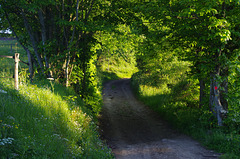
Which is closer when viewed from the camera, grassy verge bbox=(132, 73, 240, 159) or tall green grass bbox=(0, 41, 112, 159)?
tall green grass bbox=(0, 41, 112, 159)

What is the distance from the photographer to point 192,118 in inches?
436

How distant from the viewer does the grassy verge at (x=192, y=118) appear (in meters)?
7.78

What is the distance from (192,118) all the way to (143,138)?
307 centimetres

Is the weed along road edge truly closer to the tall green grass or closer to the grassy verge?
the grassy verge

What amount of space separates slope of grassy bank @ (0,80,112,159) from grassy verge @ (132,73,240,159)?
4.46 m

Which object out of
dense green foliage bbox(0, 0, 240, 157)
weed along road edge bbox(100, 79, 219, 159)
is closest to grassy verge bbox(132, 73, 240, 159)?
dense green foliage bbox(0, 0, 240, 157)

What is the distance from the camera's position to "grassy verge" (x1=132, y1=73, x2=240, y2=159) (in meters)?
7.78

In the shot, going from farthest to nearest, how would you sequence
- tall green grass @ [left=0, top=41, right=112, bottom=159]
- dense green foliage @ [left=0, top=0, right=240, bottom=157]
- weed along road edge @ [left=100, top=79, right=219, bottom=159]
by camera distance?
dense green foliage @ [left=0, top=0, right=240, bottom=157], weed along road edge @ [left=100, top=79, right=219, bottom=159], tall green grass @ [left=0, top=41, right=112, bottom=159]

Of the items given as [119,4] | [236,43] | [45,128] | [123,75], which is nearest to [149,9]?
[119,4]

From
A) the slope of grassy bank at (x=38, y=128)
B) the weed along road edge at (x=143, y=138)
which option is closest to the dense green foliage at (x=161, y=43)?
the weed along road edge at (x=143, y=138)

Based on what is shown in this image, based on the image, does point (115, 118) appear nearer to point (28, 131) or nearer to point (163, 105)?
point (163, 105)

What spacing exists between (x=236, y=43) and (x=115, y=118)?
28.0 feet

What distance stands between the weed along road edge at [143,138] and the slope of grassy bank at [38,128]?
1779mm

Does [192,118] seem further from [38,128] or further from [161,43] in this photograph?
[38,128]
